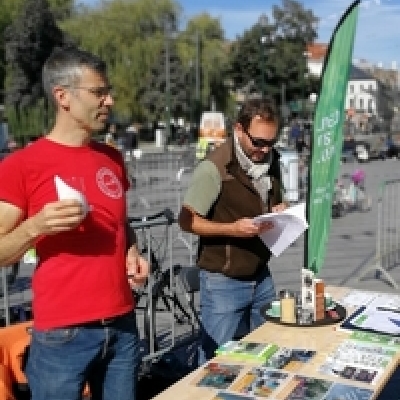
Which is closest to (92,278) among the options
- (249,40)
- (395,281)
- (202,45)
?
(395,281)

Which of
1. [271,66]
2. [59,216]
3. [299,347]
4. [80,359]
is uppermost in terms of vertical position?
[271,66]

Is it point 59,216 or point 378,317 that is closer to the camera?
point 59,216

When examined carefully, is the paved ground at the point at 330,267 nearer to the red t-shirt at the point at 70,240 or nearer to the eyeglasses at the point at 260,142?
the eyeglasses at the point at 260,142

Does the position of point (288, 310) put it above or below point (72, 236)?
below

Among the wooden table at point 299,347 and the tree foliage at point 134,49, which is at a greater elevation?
the tree foliage at point 134,49

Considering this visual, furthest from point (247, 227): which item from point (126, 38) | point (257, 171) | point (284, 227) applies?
point (126, 38)

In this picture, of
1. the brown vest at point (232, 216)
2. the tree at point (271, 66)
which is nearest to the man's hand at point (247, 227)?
the brown vest at point (232, 216)

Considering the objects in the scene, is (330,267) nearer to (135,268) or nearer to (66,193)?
(135,268)

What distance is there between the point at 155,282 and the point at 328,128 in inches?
79.3

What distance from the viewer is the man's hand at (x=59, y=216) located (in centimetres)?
193

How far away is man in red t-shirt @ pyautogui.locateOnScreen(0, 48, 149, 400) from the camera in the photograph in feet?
7.02

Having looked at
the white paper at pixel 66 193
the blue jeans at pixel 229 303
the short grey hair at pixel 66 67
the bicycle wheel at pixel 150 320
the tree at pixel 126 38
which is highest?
the tree at pixel 126 38

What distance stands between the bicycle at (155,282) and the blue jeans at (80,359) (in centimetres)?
168

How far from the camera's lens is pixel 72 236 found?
7.17 feet
